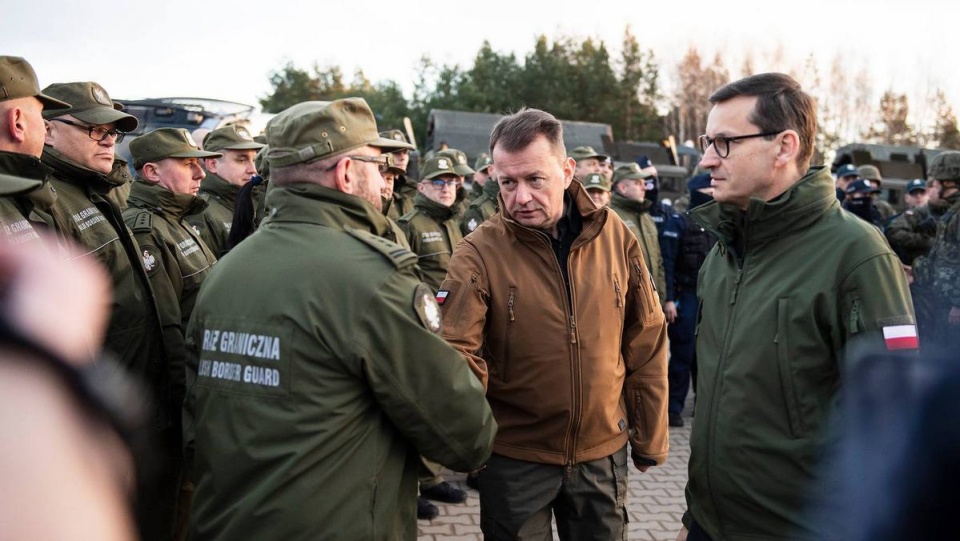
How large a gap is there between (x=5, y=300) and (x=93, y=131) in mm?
2754

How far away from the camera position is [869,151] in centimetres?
1909

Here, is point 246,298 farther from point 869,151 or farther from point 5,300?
point 869,151

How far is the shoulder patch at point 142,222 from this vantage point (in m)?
3.60

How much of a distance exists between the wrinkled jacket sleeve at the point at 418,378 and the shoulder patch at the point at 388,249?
0.03 m

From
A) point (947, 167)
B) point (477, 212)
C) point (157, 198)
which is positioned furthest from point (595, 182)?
point (157, 198)

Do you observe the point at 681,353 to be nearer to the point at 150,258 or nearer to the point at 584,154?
the point at 584,154

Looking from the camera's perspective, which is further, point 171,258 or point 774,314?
point 171,258

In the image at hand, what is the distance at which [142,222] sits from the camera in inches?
143

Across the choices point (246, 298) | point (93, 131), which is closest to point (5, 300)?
point (246, 298)

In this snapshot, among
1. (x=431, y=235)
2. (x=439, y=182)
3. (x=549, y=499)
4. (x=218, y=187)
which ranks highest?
(x=218, y=187)

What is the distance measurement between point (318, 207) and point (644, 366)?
1.58m

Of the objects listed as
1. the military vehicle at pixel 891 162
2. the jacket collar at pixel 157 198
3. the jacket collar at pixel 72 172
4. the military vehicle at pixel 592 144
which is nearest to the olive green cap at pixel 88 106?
the jacket collar at pixel 72 172

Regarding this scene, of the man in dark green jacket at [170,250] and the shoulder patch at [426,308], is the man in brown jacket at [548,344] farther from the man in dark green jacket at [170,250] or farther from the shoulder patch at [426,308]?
the man in dark green jacket at [170,250]

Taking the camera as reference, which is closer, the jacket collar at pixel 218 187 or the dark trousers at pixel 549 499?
the dark trousers at pixel 549 499
